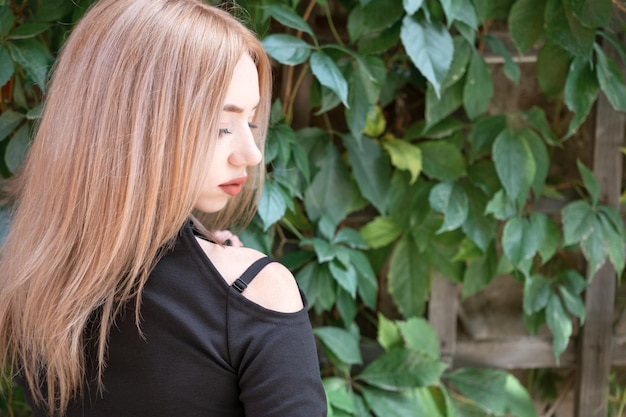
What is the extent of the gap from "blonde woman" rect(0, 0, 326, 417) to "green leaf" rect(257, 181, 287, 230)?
0.42m

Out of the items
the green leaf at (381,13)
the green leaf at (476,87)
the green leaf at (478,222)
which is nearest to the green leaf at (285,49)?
the green leaf at (381,13)

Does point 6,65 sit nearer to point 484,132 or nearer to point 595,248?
point 484,132

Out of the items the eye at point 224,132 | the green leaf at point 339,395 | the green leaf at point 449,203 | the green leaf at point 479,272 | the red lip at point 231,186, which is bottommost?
the green leaf at point 339,395

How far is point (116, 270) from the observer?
2.53 ft

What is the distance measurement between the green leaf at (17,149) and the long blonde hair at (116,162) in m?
0.47

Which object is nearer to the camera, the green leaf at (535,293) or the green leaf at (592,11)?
the green leaf at (592,11)

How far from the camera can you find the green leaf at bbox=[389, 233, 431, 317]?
1.54 metres

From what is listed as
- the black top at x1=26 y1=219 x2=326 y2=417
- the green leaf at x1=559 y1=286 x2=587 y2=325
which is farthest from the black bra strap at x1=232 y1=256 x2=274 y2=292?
the green leaf at x1=559 y1=286 x2=587 y2=325

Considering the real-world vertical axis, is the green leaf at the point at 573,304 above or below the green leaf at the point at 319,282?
below

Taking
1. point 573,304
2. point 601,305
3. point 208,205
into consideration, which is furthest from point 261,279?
point 601,305

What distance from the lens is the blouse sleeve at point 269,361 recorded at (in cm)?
74

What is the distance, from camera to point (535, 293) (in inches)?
62.2

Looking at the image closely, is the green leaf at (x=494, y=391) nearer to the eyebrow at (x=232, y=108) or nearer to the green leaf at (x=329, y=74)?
the green leaf at (x=329, y=74)

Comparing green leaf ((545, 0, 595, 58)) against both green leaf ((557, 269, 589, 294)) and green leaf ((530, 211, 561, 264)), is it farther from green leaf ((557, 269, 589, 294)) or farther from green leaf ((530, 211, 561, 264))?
green leaf ((557, 269, 589, 294))
